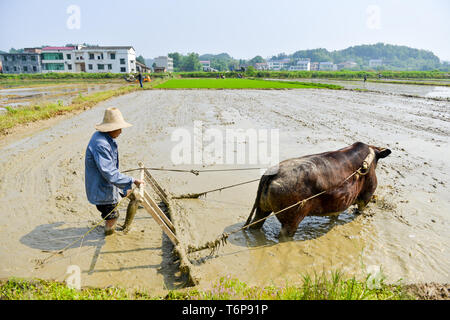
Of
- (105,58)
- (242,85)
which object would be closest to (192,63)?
(105,58)

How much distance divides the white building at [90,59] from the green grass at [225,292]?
62251mm

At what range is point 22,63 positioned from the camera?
59.5m

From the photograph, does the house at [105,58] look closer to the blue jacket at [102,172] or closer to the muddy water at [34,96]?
the muddy water at [34,96]

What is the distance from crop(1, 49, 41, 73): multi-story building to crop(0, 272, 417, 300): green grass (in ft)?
232

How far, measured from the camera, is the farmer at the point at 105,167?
10.9ft

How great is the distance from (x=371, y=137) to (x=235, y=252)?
771cm

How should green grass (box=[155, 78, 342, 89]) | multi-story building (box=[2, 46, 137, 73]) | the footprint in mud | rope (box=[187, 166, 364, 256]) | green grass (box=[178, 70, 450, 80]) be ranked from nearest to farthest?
rope (box=[187, 166, 364, 256]), the footprint in mud, green grass (box=[155, 78, 342, 89]), green grass (box=[178, 70, 450, 80]), multi-story building (box=[2, 46, 137, 73])

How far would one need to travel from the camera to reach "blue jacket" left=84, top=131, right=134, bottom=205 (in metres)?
3.32

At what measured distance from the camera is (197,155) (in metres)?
7.61

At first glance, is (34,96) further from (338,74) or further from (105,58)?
(338,74)

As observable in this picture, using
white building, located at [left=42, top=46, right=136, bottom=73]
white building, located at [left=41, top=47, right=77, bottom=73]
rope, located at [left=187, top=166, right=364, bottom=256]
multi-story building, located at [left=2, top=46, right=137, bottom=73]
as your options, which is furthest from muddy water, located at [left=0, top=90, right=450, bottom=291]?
white building, located at [left=41, top=47, right=77, bottom=73]

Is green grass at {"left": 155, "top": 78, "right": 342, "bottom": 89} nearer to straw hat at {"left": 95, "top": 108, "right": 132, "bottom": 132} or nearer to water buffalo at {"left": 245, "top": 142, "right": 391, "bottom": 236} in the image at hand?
water buffalo at {"left": 245, "top": 142, "right": 391, "bottom": 236}
